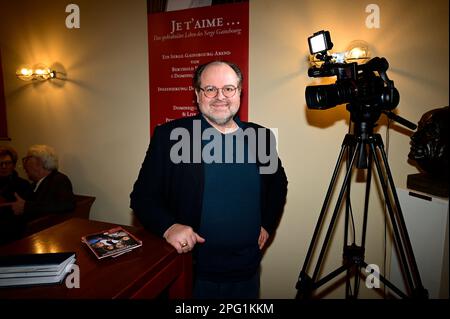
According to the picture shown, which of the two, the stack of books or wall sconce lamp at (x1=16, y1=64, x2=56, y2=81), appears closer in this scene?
the stack of books

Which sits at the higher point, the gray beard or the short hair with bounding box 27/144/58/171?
the gray beard

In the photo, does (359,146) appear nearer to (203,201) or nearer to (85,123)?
(203,201)

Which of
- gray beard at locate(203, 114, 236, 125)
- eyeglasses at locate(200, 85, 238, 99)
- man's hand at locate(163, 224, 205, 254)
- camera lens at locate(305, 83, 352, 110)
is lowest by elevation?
man's hand at locate(163, 224, 205, 254)

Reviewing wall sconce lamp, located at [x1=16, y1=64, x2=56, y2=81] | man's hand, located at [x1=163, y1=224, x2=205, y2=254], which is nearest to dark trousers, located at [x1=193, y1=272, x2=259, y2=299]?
man's hand, located at [x1=163, y1=224, x2=205, y2=254]

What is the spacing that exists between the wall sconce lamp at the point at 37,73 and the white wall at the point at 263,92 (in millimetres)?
90

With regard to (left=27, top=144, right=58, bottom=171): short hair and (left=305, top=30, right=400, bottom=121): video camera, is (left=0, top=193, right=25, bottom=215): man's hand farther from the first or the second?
(left=305, top=30, right=400, bottom=121): video camera

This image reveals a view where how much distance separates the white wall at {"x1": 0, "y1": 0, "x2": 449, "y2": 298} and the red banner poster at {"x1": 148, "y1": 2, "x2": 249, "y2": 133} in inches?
3.9

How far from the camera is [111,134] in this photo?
2752 millimetres

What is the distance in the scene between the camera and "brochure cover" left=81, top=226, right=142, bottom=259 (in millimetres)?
1051

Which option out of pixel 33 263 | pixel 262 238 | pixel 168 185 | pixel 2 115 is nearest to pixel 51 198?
pixel 2 115

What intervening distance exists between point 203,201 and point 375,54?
1534 millimetres

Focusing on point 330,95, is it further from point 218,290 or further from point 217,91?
point 218,290

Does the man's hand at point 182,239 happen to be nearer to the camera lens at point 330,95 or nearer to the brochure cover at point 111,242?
the brochure cover at point 111,242

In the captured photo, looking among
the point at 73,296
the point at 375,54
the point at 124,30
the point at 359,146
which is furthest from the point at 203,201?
the point at 124,30
